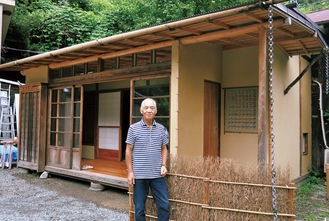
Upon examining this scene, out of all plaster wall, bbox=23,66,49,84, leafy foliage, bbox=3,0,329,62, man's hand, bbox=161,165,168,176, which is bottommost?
man's hand, bbox=161,165,168,176

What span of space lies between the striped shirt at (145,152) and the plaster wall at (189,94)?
1.45 m

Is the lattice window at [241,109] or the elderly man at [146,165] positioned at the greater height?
the lattice window at [241,109]

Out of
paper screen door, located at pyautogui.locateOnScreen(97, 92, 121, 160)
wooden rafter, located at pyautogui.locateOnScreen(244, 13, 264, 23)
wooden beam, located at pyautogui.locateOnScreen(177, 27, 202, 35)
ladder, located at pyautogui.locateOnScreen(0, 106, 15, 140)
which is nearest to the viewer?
wooden rafter, located at pyautogui.locateOnScreen(244, 13, 264, 23)

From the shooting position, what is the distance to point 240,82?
5.51 m

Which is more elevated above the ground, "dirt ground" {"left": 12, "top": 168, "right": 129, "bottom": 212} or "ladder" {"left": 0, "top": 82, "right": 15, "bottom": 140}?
"ladder" {"left": 0, "top": 82, "right": 15, "bottom": 140}

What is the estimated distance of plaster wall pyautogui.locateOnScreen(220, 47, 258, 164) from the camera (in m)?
5.40

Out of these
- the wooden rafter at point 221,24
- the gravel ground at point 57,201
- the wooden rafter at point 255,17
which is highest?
the wooden rafter at point 221,24

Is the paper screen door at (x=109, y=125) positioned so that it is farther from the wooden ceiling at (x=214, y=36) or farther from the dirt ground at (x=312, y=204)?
the dirt ground at (x=312, y=204)

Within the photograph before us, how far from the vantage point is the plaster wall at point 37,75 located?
7293 millimetres

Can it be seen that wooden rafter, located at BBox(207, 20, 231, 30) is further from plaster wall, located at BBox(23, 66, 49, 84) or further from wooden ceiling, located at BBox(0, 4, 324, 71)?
plaster wall, located at BBox(23, 66, 49, 84)

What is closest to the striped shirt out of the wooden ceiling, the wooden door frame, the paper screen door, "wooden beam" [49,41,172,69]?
the wooden ceiling

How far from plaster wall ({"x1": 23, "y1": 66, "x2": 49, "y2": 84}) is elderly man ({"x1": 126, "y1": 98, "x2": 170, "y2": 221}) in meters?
4.91

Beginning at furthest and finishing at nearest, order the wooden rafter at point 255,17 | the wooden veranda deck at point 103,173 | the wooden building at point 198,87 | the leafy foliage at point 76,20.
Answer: the leafy foliage at point 76,20
the wooden veranda deck at point 103,173
the wooden building at point 198,87
the wooden rafter at point 255,17

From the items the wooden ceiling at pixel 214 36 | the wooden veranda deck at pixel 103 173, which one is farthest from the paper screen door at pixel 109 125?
the wooden ceiling at pixel 214 36
